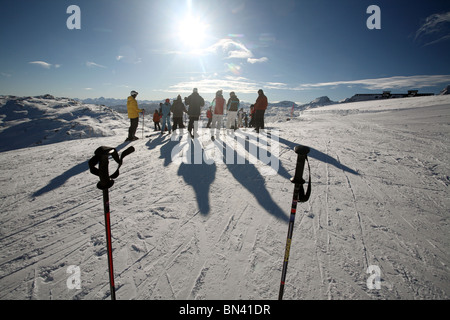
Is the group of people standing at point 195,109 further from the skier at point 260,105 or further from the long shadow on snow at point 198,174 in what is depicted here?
the long shadow on snow at point 198,174

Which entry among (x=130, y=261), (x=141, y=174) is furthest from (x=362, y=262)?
(x=141, y=174)

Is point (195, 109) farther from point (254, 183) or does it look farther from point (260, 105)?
point (254, 183)

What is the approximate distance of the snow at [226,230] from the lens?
212 centimetres

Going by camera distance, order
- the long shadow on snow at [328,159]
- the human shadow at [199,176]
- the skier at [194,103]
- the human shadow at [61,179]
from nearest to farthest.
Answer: the human shadow at [199,176] → the human shadow at [61,179] → the long shadow on snow at [328,159] → the skier at [194,103]

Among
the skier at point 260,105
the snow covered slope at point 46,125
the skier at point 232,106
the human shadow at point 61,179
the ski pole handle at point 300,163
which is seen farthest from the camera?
the snow covered slope at point 46,125

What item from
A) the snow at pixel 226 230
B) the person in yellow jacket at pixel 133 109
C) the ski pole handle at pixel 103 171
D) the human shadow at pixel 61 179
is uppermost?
the person in yellow jacket at pixel 133 109

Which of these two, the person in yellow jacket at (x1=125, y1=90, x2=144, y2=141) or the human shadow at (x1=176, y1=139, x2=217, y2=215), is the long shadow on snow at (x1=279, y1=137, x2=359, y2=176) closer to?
the human shadow at (x1=176, y1=139, x2=217, y2=215)

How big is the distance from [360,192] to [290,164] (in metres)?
1.97

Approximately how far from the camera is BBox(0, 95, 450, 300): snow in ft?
6.97

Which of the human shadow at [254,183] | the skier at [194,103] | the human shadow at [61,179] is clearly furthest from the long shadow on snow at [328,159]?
the human shadow at [61,179]

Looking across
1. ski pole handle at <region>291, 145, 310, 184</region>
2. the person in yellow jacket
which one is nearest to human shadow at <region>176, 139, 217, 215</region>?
ski pole handle at <region>291, 145, 310, 184</region>
